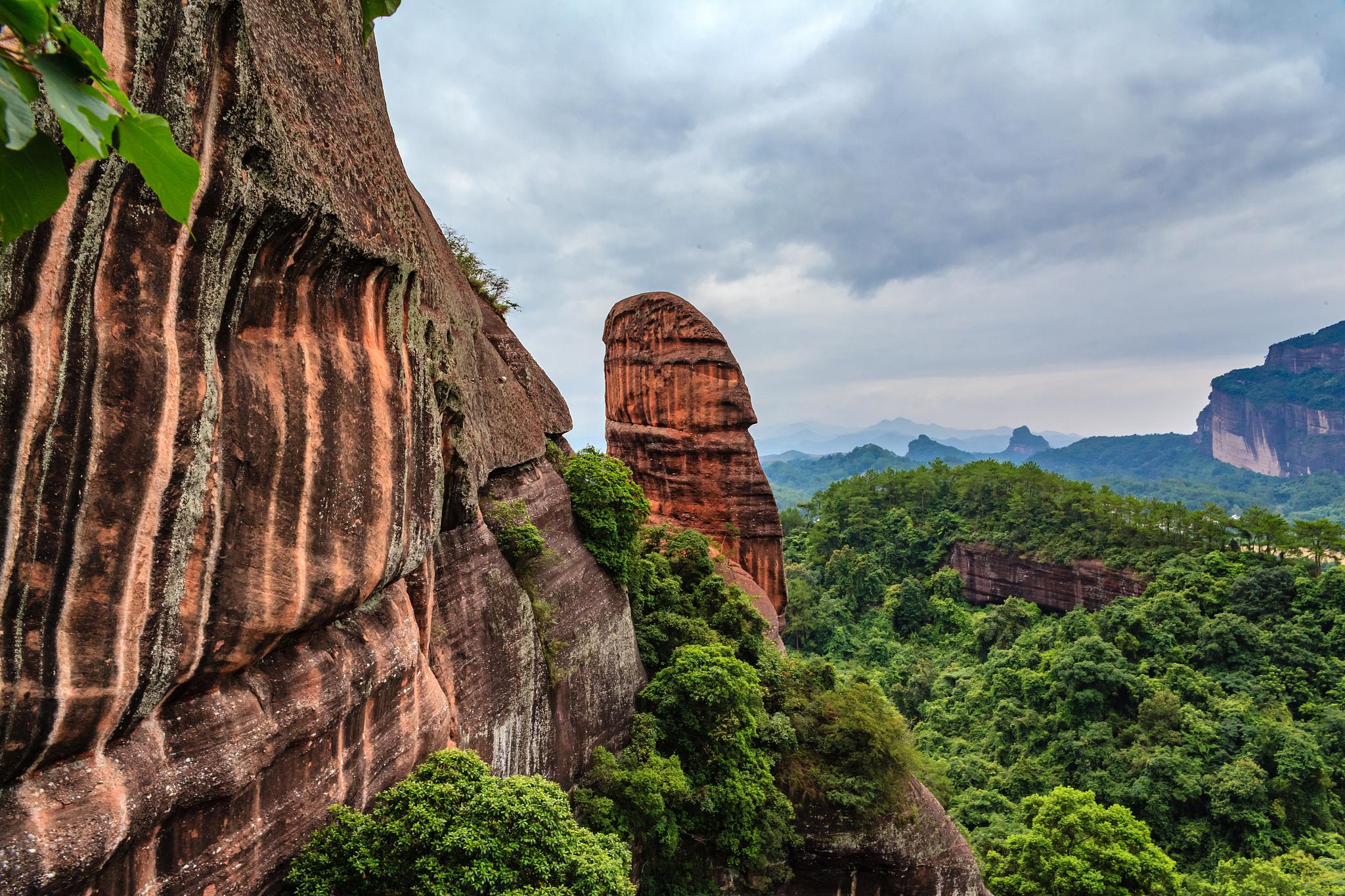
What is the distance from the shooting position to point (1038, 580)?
43.5 metres

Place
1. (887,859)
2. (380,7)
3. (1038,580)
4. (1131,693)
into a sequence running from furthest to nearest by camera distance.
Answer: (1038,580) < (1131,693) < (887,859) < (380,7)

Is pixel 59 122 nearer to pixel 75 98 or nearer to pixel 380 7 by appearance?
pixel 75 98

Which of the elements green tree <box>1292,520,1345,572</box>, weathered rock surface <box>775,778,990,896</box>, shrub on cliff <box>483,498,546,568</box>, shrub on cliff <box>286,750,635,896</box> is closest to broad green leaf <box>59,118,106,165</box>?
shrub on cliff <box>286,750,635,896</box>

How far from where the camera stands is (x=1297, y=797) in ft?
79.5

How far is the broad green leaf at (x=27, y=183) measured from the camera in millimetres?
1263

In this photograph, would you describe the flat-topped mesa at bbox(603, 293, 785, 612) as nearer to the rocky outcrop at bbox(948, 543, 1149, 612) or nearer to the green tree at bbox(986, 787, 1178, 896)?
the green tree at bbox(986, 787, 1178, 896)

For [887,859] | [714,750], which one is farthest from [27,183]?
[887,859]

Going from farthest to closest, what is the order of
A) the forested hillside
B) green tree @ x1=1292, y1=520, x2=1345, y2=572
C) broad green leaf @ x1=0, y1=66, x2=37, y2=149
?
green tree @ x1=1292, y1=520, x2=1345, y2=572
the forested hillside
broad green leaf @ x1=0, y1=66, x2=37, y2=149

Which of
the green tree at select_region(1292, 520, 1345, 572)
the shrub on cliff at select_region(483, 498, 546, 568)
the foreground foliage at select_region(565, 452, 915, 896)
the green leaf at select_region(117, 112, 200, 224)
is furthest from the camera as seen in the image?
the green tree at select_region(1292, 520, 1345, 572)

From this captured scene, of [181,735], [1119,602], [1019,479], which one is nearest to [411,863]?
[181,735]

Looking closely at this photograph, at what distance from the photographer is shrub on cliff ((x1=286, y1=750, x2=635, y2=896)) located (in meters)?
7.41

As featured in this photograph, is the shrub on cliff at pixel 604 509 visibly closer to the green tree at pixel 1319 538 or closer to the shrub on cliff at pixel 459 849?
the shrub on cliff at pixel 459 849

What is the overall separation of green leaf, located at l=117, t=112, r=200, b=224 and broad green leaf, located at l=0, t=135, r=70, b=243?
12 centimetres

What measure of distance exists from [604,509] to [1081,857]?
1534 centimetres
